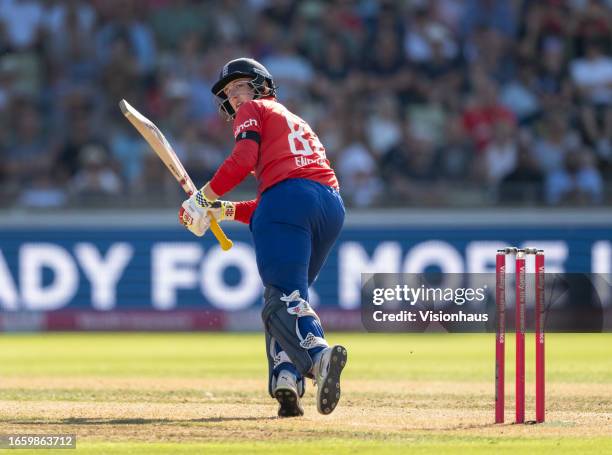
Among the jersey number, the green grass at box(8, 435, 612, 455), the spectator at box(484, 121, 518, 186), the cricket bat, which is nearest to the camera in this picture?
the green grass at box(8, 435, 612, 455)

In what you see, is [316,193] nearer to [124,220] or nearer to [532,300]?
[532,300]

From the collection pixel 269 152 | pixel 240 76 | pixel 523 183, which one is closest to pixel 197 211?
pixel 269 152

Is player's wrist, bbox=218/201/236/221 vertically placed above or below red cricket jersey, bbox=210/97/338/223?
below

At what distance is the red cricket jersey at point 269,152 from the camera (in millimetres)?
6875

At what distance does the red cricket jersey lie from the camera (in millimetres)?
6875

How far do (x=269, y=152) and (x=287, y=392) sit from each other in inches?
50.6

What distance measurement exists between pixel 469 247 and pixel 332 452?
9706 mm

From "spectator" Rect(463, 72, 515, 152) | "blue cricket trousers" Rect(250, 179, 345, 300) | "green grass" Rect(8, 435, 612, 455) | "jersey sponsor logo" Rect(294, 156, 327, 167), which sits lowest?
"green grass" Rect(8, 435, 612, 455)

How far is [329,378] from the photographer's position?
20.8ft

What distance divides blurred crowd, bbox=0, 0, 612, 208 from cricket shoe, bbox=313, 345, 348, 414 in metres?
8.70

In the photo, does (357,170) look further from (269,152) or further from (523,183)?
(269,152)

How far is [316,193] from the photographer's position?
6.97 metres

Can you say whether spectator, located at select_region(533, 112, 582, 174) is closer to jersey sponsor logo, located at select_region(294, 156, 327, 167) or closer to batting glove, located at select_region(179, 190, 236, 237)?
jersey sponsor logo, located at select_region(294, 156, 327, 167)

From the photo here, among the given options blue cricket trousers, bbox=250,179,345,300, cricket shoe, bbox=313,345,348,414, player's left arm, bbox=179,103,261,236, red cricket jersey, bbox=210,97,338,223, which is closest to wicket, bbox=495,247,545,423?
cricket shoe, bbox=313,345,348,414
